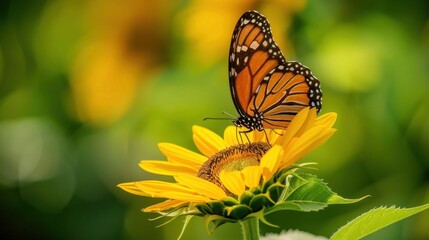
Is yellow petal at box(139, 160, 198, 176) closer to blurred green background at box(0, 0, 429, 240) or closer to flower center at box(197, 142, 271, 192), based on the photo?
flower center at box(197, 142, 271, 192)

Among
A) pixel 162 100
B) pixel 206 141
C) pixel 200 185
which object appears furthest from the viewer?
pixel 162 100

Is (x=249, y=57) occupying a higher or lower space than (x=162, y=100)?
higher

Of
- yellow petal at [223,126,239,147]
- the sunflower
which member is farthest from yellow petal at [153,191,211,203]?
yellow petal at [223,126,239,147]

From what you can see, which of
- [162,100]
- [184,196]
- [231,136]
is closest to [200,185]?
[184,196]

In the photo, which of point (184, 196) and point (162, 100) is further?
point (162, 100)

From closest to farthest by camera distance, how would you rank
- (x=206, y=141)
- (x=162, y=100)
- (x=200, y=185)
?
1. (x=200, y=185)
2. (x=206, y=141)
3. (x=162, y=100)

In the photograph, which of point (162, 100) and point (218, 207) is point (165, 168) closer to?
point (218, 207)
